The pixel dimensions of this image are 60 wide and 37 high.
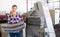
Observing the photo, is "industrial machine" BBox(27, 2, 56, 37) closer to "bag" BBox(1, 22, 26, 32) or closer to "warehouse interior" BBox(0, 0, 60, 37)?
"warehouse interior" BBox(0, 0, 60, 37)

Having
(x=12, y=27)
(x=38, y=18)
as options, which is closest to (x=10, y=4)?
(x=38, y=18)

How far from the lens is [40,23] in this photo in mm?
3521

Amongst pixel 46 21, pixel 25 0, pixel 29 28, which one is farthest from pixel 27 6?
pixel 46 21

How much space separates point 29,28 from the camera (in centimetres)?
381

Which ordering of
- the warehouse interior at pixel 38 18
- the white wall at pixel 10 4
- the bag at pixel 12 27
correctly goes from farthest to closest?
the white wall at pixel 10 4 → the warehouse interior at pixel 38 18 → the bag at pixel 12 27

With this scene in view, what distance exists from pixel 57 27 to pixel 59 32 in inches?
5.8

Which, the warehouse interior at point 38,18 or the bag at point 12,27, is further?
the warehouse interior at point 38,18

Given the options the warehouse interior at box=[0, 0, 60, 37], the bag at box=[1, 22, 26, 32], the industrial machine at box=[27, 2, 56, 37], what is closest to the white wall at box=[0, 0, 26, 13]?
the warehouse interior at box=[0, 0, 60, 37]

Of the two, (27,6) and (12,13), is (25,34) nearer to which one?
(12,13)

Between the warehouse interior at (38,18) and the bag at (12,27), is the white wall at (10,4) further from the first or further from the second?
the bag at (12,27)

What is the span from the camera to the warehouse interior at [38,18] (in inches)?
135

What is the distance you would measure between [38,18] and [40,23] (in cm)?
13

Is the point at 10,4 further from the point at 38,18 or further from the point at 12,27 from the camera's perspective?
the point at 12,27

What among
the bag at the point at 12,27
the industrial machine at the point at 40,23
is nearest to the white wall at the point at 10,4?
the industrial machine at the point at 40,23
